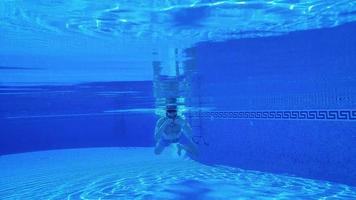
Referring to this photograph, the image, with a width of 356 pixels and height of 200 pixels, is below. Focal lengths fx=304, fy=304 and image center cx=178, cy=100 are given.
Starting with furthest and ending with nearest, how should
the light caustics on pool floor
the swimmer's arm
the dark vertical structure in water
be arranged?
the swimmer's arm < the dark vertical structure in water < the light caustics on pool floor

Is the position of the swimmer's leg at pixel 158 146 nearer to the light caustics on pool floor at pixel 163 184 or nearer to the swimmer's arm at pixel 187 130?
the light caustics on pool floor at pixel 163 184

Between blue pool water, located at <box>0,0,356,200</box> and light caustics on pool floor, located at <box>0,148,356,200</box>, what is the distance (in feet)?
0.13

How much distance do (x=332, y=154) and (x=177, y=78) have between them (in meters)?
7.59

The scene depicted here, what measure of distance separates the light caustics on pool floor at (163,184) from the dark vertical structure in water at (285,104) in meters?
0.60

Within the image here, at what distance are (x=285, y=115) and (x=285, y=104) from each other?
34cm

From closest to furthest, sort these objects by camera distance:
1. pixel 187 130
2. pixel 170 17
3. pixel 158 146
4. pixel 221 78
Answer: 1. pixel 170 17
2. pixel 158 146
3. pixel 187 130
4. pixel 221 78

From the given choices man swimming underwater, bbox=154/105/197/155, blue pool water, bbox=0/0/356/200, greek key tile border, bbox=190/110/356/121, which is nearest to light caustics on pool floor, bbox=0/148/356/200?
blue pool water, bbox=0/0/356/200

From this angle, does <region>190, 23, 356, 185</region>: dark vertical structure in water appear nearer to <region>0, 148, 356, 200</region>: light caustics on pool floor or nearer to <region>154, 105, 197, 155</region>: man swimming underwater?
Result: <region>0, 148, 356, 200</region>: light caustics on pool floor

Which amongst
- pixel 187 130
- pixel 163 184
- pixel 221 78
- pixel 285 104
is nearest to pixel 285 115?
pixel 285 104

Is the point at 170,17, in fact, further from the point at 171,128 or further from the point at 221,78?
the point at 221,78

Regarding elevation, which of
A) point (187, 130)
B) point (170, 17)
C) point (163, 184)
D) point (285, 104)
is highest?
point (170, 17)

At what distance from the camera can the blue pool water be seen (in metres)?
7.33

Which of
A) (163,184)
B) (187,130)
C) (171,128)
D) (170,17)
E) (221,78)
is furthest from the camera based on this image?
(221,78)

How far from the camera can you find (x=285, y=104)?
31.0ft
